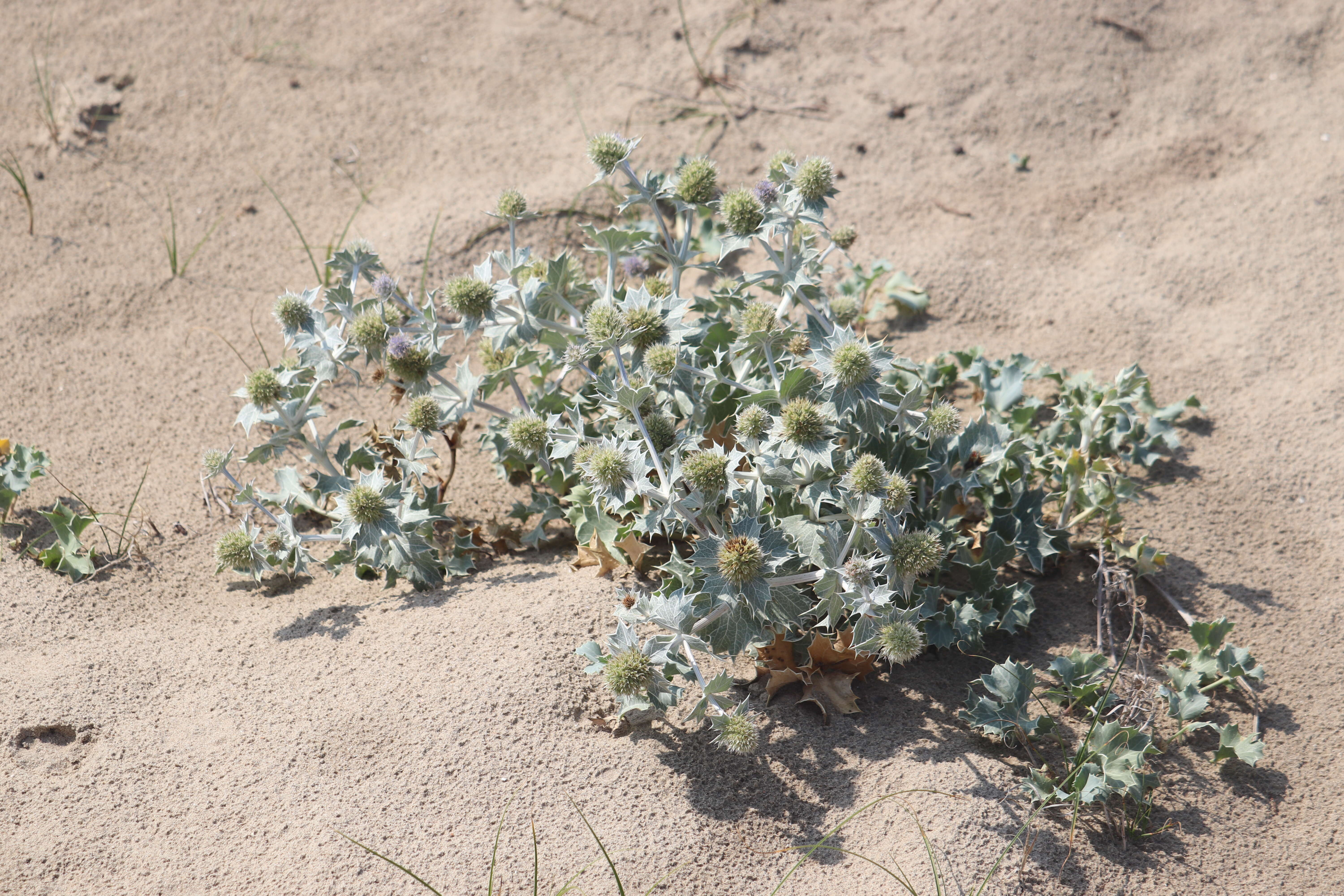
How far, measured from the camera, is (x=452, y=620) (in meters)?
3.03

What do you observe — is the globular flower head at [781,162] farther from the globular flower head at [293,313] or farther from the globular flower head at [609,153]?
the globular flower head at [293,313]

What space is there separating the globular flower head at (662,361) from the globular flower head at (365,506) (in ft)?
3.17

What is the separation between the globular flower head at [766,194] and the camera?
10.1ft

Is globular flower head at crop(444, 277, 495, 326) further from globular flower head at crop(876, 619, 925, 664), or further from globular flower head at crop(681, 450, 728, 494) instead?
globular flower head at crop(876, 619, 925, 664)

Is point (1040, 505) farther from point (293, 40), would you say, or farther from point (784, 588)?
point (293, 40)

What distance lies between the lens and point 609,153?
3143mm

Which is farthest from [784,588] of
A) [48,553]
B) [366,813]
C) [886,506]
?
[48,553]

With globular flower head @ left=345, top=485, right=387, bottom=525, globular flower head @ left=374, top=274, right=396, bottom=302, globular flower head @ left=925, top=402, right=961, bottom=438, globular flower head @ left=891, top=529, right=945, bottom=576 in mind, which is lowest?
globular flower head @ left=891, top=529, right=945, bottom=576

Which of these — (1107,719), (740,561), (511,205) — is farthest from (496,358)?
(1107,719)

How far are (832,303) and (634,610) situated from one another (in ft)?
5.06

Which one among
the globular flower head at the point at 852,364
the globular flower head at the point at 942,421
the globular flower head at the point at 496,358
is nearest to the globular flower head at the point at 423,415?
the globular flower head at the point at 496,358

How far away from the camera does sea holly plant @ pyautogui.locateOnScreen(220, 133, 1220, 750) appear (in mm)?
2668

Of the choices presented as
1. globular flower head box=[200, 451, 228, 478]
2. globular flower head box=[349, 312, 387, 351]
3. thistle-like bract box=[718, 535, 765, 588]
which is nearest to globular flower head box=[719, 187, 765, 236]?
thistle-like bract box=[718, 535, 765, 588]

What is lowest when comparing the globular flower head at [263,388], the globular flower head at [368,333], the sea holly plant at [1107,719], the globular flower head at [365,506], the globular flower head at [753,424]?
the sea holly plant at [1107,719]
